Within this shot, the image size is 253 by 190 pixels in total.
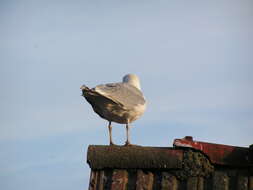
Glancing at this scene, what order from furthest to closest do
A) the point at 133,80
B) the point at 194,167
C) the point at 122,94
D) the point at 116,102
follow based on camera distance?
the point at 133,80 < the point at 122,94 < the point at 116,102 < the point at 194,167

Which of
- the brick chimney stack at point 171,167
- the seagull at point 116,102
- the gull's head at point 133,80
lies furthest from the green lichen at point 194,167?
the gull's head at point 133,80

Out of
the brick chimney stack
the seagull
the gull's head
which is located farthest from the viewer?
the gull's head

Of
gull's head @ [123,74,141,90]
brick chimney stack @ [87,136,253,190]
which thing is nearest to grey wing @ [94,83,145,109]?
gull's head @ [123,74,141,90]

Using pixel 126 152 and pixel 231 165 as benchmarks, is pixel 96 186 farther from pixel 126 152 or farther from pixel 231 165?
pixel 231 165

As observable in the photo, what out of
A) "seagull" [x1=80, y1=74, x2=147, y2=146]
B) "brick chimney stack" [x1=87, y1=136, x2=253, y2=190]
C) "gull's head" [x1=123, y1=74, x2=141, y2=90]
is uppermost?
"gull's head" [x1=123, y1=74, x2=141, y2=90]

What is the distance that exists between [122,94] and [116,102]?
0.27 meters

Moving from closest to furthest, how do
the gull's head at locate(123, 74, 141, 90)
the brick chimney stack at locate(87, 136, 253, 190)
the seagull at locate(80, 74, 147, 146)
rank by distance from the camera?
the brick chimney stack at locate(87, 136, 253, 190) < the seagull at locate(80, 74, 147, 146) < the gull's head at locate(123, 74, 141, 90)

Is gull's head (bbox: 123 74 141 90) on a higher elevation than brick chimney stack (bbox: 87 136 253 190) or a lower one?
higher

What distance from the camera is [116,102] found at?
8609mm

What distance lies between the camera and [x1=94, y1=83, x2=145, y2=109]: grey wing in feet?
27.8

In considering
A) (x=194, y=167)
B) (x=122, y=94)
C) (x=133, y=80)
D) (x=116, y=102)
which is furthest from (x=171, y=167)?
(x=133, y=80)

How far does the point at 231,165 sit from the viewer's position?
6422mm

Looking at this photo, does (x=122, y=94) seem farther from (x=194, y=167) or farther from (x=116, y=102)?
(x=194, y=167)

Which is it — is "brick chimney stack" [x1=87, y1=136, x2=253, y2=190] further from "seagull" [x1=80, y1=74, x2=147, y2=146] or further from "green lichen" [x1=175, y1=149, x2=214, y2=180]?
"seagull" [x1=80, y1=74, x2=147, y2=146]
